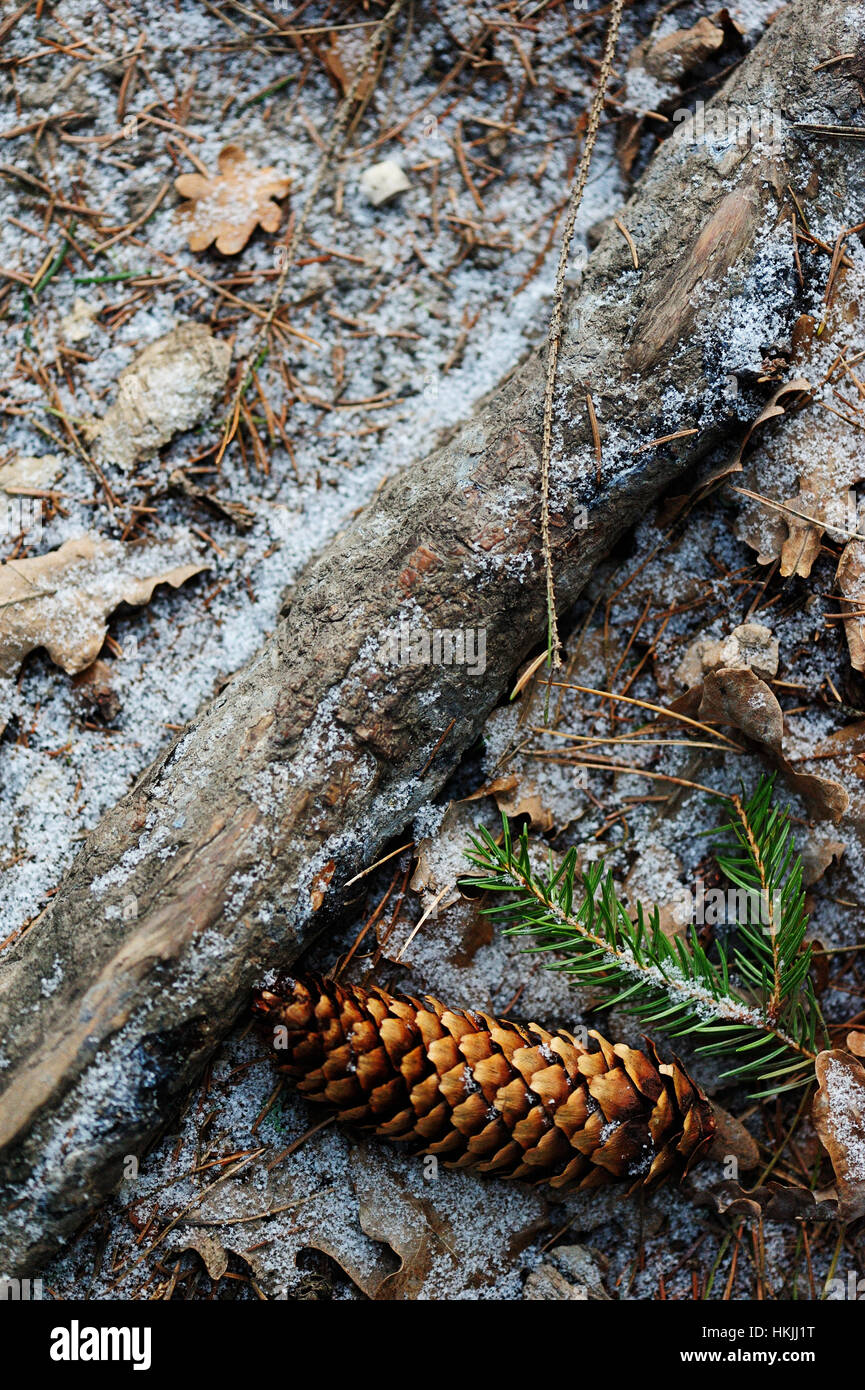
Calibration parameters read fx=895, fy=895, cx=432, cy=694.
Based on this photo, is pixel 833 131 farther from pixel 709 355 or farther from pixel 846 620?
pixel 846 620

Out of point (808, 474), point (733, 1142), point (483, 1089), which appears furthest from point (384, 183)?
point (733, 1142)

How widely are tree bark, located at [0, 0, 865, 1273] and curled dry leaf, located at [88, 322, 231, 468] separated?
0.73 metres

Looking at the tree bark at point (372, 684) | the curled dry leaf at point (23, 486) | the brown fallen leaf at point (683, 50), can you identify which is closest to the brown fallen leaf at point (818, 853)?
the tree bark at point (372, 684)

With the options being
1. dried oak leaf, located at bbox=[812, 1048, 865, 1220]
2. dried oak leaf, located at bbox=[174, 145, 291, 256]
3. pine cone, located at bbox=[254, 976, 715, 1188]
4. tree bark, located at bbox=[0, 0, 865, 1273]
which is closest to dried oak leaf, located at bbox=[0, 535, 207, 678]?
tree bark, located at bbox=[0, 0, 865, 1273]

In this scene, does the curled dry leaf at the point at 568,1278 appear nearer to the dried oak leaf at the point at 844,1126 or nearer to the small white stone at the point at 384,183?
the dried oak leaf at the point at 844,1126

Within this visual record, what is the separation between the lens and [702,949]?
90.1 inches

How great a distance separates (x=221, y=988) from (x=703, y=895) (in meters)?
1.32

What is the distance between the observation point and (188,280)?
2844 millimetres

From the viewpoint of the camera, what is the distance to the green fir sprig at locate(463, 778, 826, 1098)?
2.20 metres

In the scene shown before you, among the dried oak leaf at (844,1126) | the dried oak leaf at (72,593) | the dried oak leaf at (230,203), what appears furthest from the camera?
the dried oak leaf at (230,203)

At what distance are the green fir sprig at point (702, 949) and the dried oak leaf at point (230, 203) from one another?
2044 mm

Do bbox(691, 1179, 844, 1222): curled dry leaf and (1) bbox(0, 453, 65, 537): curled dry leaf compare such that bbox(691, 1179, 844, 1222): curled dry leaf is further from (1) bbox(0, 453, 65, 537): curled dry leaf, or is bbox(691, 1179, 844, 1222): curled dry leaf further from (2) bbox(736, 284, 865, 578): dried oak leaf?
(1) bbox(0, 453, 65, 537): curled dry leaf

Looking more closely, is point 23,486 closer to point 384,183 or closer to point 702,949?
point 384,183

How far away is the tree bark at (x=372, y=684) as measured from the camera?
84.5 inches
